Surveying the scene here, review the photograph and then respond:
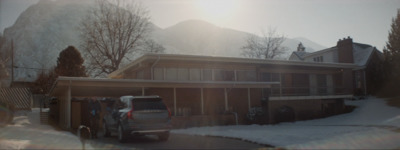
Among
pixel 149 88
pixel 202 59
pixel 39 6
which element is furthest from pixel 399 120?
pixel 39 6

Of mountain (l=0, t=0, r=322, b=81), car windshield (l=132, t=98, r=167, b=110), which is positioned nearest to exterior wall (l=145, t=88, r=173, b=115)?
car windshield (l=132, t=98, r=167, b=110)

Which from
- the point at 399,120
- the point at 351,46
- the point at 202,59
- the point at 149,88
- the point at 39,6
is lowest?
the point at 399,120

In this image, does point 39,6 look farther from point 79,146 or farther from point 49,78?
point 79,146

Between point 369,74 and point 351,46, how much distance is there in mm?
3573

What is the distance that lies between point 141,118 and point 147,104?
60 centimetres

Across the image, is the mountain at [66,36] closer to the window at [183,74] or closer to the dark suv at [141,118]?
the window at [183,74]

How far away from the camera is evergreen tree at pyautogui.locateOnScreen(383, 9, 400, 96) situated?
3338 cm

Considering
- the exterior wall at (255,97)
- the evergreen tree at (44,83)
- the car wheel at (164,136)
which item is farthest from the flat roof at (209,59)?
the evergreen tree at (44,83)

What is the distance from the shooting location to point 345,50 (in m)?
37.8

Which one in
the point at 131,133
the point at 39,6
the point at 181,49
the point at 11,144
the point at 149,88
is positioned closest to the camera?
the point at 11,144

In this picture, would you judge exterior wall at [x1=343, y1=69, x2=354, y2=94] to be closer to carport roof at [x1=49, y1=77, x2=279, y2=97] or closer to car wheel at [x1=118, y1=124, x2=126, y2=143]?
carport roof at [x1=49, y1=77, x2=279, y2=97]

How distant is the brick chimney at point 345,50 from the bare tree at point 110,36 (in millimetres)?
21835

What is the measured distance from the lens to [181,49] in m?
135

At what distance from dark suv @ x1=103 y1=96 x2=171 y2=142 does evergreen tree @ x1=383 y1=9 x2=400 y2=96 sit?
94.5ft
